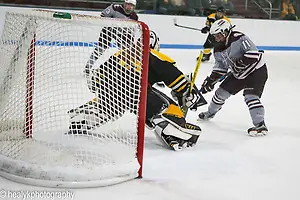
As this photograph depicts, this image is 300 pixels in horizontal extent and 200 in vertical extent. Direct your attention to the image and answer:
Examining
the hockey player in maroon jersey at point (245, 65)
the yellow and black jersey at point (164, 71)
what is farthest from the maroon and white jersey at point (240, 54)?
the yellow and black jersey at point (164, 71)

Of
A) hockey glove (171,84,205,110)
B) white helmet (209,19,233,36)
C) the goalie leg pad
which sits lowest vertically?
the goalie leg pad

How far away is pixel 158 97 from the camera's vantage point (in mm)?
2467

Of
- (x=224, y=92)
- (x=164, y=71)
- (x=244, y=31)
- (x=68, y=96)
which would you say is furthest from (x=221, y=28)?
(x=244, y=31)

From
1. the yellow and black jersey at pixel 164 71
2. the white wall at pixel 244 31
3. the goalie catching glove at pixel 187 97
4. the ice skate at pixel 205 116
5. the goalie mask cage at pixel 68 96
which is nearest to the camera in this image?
the goalie mask cage at pixel 68 96

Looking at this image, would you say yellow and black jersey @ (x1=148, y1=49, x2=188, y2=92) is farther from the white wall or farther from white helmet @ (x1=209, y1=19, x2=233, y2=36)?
the white wall

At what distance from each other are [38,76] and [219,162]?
3.05ft

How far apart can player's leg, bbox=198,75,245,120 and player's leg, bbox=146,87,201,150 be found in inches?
23.0

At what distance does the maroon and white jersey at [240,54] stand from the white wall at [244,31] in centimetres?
459

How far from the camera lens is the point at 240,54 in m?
2.84

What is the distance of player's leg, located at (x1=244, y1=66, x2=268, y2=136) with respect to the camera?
2799 mm

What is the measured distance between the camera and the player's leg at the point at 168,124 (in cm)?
242

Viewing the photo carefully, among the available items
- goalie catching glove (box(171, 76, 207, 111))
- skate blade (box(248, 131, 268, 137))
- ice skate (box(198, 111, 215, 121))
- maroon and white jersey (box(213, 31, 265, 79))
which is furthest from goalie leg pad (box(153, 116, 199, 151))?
ice skate (box(198, 111, 215, 121))

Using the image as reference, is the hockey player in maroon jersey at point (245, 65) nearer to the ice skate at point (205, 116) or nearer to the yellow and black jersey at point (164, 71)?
the ice skate at point (205, 116)

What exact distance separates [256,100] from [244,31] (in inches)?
219
